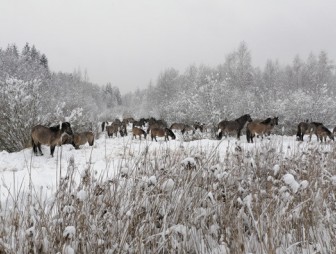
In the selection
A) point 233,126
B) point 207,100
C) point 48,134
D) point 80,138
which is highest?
point 207,100

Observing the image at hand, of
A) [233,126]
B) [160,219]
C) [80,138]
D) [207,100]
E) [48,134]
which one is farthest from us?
[207,100]

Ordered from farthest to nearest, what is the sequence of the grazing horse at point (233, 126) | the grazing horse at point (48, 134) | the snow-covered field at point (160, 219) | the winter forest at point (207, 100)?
the grazing horse at point (233, 126)
the winter forest at point (207, 100)
the grazing horse at point (48, 134)
the snow-covered field at point (160, 219)

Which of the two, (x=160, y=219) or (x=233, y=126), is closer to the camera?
(x=160, y=219)

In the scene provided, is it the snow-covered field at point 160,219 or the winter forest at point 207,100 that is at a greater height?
the winter forest at point 207,100

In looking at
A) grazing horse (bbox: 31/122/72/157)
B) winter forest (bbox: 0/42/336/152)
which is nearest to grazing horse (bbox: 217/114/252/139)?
winter forest (bbox: 0/42/336/152)

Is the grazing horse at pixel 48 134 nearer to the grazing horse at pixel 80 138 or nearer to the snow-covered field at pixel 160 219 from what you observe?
the grazing horse at pixel 80 138

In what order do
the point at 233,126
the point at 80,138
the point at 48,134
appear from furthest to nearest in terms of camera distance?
the point at 233,126
the point at 80,138
the point at 48,134

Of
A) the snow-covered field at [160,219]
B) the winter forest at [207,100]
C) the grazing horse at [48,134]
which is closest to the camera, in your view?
the snow-covered field at [160,219]

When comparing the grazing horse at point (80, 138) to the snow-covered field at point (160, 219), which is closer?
the snow-covered field at point (160, 219)

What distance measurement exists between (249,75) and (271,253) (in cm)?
6047

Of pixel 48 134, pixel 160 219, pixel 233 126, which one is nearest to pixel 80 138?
pixel 48 134

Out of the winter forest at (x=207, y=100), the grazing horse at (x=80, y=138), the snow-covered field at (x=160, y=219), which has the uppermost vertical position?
the winter forest at (x=207, y=100)

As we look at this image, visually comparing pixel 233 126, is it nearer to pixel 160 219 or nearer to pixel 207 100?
pixel 207 100

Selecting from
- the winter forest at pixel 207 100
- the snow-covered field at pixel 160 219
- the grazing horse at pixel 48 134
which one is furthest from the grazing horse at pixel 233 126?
the snow-covered field at pixel 160 219
